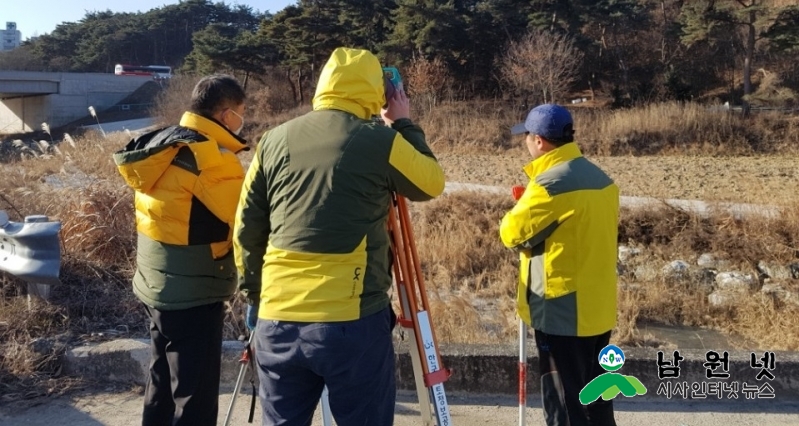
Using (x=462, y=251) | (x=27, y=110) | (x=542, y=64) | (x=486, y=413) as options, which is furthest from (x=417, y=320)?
(x=27, y=110)

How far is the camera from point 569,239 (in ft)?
10.1

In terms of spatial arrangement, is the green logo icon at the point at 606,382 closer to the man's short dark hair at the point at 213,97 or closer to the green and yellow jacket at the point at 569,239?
the green and yellow jacket at the point at 569,239

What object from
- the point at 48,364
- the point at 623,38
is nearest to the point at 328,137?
the point at 48,364

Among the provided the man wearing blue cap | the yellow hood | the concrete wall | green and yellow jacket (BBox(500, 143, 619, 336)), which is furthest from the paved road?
the concrete wall

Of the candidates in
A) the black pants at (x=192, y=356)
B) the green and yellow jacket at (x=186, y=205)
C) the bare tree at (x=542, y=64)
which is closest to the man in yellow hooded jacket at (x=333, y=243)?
the green and yellow jacket at (x=186, y=205)

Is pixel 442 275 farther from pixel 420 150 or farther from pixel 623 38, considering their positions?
pixel 623 38

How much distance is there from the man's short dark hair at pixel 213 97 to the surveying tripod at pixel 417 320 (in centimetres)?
94

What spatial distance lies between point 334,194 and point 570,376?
5.16 feet

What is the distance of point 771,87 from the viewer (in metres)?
28.9

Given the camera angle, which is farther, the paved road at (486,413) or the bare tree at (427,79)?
the bare tree at (427,79)

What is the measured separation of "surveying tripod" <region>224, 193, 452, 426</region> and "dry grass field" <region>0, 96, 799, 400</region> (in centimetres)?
244

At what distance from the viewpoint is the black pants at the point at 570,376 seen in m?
3.15

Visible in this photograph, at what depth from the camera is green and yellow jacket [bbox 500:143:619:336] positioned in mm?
3047

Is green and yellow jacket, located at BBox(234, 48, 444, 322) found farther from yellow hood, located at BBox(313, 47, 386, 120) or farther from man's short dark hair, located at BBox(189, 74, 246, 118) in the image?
man's short dark hair, located at BBox(189, 74, 246, 118)
